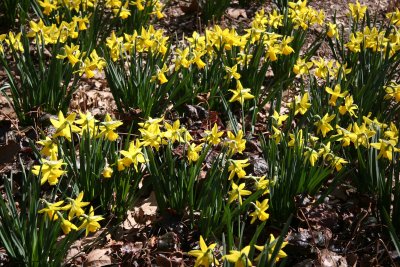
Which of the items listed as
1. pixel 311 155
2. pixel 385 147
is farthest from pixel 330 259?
pixel 385 147

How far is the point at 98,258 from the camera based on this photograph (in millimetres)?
2355

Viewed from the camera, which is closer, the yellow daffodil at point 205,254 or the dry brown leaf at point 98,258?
the yellow daffodil at point 205,254

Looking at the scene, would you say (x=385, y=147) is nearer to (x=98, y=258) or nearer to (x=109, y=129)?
(x=109, y=129)

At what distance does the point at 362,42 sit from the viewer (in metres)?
3.50

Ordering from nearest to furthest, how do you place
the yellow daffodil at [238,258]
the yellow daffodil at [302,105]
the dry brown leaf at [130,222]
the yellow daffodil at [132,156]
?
the yellow daffodil at [238,258] → the yellow daffodil at [132,156] → the dry brown leaf at [130,222] → the yellow daffodil at [302,105]

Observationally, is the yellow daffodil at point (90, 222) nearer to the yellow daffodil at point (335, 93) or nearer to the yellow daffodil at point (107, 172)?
the yellow daffodil at point (107, 172)

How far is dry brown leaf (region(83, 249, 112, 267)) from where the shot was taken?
2336mm

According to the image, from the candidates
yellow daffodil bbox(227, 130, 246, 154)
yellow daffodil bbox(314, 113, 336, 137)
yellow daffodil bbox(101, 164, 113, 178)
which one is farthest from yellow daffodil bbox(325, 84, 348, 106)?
yellow daffodil bbox(101, 164, 113, 178)

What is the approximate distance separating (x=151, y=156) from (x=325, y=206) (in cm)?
92

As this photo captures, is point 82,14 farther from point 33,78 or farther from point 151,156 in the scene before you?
point 151,156

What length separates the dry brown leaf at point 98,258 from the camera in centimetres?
234

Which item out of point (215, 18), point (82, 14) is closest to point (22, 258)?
point (82, 14)

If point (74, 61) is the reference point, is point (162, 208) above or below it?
below

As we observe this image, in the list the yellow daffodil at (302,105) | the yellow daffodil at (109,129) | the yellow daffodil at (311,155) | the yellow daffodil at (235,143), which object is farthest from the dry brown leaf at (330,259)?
the yellow daffodil at (109,129)
